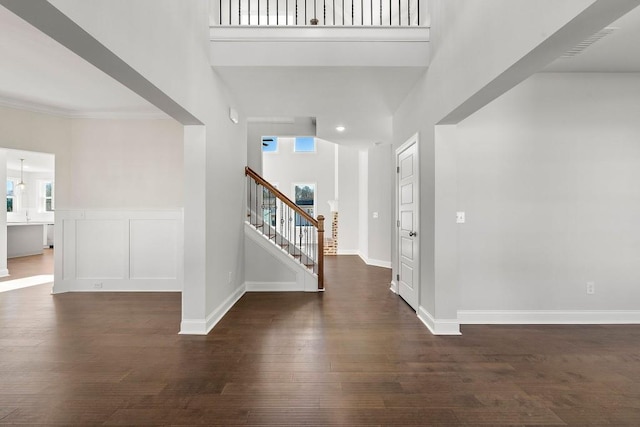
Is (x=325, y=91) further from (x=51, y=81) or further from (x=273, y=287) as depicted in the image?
(x=51, y=81)

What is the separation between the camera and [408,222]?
396cm

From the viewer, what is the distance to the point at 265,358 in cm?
253

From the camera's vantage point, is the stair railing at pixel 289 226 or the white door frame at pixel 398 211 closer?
the white door frame at pixel 398 211

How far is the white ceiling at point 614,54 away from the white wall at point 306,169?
6.97 metres

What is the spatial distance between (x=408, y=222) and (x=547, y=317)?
1.86m

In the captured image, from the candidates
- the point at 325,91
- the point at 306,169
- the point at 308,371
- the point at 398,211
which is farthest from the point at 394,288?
the point at 306,169

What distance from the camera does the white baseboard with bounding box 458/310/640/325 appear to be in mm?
3285

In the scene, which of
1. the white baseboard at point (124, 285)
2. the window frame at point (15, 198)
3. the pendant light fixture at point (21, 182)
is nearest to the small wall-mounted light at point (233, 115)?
the white baseboard at point (124, 285)

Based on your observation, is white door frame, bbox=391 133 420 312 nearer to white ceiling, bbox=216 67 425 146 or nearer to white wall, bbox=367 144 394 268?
white ceiling, bbox=216 67 425 146

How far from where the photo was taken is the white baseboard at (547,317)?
10.8ft

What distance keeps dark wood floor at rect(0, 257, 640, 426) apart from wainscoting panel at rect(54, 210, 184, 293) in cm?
102

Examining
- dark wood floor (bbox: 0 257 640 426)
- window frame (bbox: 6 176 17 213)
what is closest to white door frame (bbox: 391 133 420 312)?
dark wood floor (bbox: 0 257 640 426)

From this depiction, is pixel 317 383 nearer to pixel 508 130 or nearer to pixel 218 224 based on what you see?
pixel 218 224

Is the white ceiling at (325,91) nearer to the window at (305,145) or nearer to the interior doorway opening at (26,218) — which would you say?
the interior doorway opening at (26,218)
